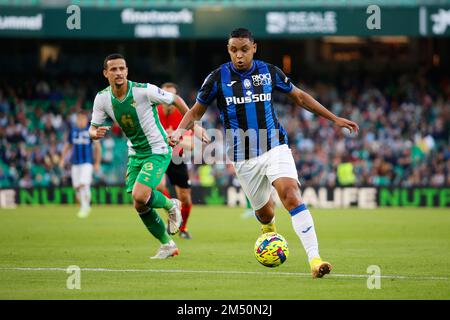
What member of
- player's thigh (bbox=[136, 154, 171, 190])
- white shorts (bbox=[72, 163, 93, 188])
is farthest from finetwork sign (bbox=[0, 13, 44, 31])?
player's thigh (bbox=[136, 154, 171, 190])

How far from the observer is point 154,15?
31.2 metres

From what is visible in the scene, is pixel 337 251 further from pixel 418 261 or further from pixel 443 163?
pixel 443 163

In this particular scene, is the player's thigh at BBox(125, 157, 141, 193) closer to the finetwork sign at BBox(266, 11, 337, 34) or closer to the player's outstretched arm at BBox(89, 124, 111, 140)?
the player's outstretched arm at BBox(89, 124, 111, 140)

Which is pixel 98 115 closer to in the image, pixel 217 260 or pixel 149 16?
pixel 217 260

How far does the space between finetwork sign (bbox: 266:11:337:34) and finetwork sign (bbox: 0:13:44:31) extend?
25.5 ft

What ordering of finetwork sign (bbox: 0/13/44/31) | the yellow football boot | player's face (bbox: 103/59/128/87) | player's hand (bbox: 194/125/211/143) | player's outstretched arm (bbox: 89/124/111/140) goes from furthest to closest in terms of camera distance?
1. finetwork sign (bbox: 0/13/44/31)
2. player's face (bbox: 103/59/128/87)
3. player's hand (bbox: 194/125/211/143)
4. player's outstretched arm (bbox: 89/124/111/140)
5. the yellow football boot

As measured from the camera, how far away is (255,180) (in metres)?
→ 10.5

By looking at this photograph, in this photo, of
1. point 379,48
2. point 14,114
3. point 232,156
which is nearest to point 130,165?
point 232,156

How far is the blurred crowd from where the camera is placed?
30.3 m

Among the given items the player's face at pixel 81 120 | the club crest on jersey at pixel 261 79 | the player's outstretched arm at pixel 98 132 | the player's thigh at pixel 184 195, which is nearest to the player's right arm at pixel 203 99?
the club crest on jersey at pixel 261 79

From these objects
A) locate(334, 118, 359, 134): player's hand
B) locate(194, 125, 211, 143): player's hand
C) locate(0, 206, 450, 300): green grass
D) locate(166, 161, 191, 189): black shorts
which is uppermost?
locate(334, 118, 359, 134): player's hand

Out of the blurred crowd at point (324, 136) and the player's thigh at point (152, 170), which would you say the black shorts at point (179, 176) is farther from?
the blurred crowd at point (324, 136)

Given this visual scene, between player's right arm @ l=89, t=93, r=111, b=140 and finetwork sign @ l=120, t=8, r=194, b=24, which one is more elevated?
finetwork sign @ l=120, t=8, r=194, b=24
